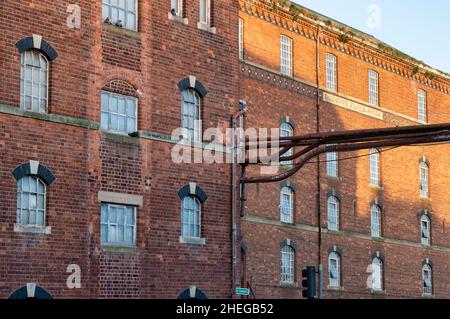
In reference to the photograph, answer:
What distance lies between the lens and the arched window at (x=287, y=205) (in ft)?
130

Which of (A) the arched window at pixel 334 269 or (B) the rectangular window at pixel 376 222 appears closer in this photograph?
(A) the arched window at pixel 334 269

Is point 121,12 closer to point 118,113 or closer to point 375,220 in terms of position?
point 118,113

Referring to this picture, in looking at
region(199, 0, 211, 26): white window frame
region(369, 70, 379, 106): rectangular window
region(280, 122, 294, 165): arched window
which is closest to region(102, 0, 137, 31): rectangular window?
region(199, 0, 211, 26): white window frame

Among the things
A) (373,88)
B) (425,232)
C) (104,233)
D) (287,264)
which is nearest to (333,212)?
(287,264)

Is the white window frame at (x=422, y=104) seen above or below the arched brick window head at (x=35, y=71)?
above

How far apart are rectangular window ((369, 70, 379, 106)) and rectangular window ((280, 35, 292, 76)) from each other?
280 inches

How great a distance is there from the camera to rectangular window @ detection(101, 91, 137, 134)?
27.3 m

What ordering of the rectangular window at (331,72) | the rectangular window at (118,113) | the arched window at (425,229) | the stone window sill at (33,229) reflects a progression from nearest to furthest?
the stone window sill at (33,229), the rectangular window at (118,113), the rectangular window at (331,72), the arched window at (425,229)

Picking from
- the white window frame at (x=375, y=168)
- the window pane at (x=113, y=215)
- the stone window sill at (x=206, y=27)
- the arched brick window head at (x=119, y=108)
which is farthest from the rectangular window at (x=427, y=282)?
the window pane at (x=113, y=215)

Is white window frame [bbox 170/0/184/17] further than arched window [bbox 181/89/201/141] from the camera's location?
Yes

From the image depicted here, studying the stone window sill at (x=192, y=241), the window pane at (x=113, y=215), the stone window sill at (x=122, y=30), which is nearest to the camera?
the window pane at (x=113, y=215)

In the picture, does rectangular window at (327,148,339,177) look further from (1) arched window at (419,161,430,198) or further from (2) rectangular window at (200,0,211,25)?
(2) rectangular window at (200,0,211,25)

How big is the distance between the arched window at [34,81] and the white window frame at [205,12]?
22.6 feet

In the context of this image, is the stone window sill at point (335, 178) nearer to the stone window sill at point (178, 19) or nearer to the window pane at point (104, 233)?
the stone window sill at point (178, 19)
